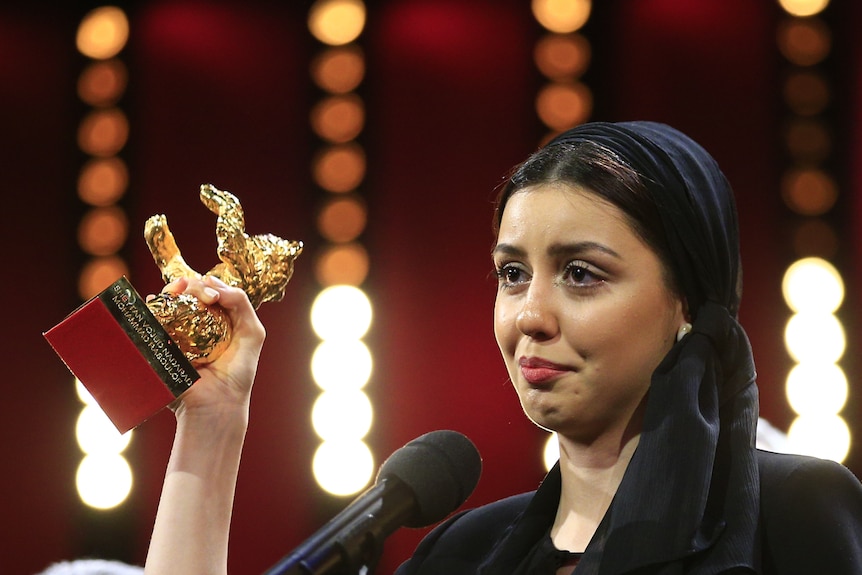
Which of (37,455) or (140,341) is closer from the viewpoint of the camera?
(140,341)

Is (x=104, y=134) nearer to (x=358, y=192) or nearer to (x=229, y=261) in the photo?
(x=358, y=192)

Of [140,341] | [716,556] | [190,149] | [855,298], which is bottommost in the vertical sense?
[855,298]

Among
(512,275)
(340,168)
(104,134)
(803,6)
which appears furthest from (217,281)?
(803,6)

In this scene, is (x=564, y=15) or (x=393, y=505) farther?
(x=564, y=15)

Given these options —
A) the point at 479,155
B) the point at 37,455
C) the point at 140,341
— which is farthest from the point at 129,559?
the point at 140,341

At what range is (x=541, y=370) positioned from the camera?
1237 mm

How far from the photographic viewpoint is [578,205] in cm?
127

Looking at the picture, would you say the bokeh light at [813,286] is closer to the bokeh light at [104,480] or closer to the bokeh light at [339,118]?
the bokeh light at [339,118]

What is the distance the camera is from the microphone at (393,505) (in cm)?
102

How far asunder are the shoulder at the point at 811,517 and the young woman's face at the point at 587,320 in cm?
18

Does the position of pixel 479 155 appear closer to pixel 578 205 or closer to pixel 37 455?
pixel 37 455

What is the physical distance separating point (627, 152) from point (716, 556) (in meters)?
0.48

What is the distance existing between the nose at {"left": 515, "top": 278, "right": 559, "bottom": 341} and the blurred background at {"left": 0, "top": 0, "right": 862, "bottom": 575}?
188 cm

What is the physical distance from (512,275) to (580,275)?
0.36 ft
